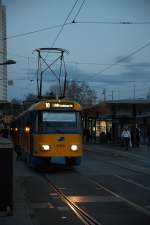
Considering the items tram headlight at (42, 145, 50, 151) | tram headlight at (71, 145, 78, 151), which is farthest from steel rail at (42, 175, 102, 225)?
tram headlight at (71, 145, 78, 151)

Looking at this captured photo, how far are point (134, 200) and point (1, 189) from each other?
4533 mm

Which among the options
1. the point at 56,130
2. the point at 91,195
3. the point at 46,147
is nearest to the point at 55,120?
the point at 56,130

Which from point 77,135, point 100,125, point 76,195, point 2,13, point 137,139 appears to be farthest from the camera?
point 100,125

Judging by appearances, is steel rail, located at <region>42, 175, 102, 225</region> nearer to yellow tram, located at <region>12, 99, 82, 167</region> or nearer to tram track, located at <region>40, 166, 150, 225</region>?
tram track, located at <region>40, 166, 150, 225</region>

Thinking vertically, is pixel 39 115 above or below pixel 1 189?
above

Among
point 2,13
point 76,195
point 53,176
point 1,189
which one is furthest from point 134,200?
point 2,13

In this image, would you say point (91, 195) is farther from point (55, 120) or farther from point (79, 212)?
point (55, 120)

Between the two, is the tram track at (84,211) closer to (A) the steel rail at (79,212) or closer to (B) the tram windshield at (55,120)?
(A) the steel rail at (79,212)

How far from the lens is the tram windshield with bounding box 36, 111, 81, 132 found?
24.9 m

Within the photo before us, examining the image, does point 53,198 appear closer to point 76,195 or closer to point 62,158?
point 76,195

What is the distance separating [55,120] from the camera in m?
24.9

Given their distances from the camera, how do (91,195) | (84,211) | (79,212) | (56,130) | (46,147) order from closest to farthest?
(79,212) < (84,211) < (91,195) < (46,147) < (56,130)

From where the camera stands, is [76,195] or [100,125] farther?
[100,125]

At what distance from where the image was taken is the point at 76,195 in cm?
1664
